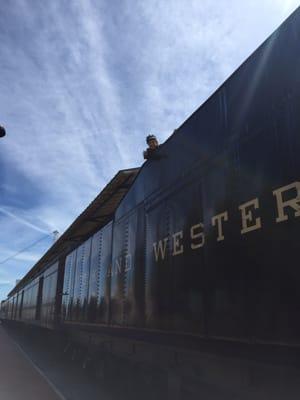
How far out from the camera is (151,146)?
21.0 feet

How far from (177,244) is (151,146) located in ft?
6.82

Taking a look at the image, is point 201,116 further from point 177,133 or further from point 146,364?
point 146,364

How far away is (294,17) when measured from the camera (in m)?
3.14

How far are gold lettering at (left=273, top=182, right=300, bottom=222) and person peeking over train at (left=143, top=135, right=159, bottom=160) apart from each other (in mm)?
3392

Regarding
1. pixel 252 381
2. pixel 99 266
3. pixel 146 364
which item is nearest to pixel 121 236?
pixel 99 266

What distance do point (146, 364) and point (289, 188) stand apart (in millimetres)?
3749

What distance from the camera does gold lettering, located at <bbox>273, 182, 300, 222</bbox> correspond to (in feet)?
9.09

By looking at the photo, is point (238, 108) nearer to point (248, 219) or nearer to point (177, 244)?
point (248, 219)

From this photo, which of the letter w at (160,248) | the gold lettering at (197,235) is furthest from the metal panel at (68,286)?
the gold lettering at (197,235)

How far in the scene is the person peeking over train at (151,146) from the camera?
20.5 feet

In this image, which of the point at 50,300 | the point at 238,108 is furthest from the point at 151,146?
the point at 50,300

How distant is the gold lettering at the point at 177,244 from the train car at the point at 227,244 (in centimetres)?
2

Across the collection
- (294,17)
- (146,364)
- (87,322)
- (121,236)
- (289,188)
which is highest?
(294,17)

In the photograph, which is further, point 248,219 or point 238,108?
point 238,108
